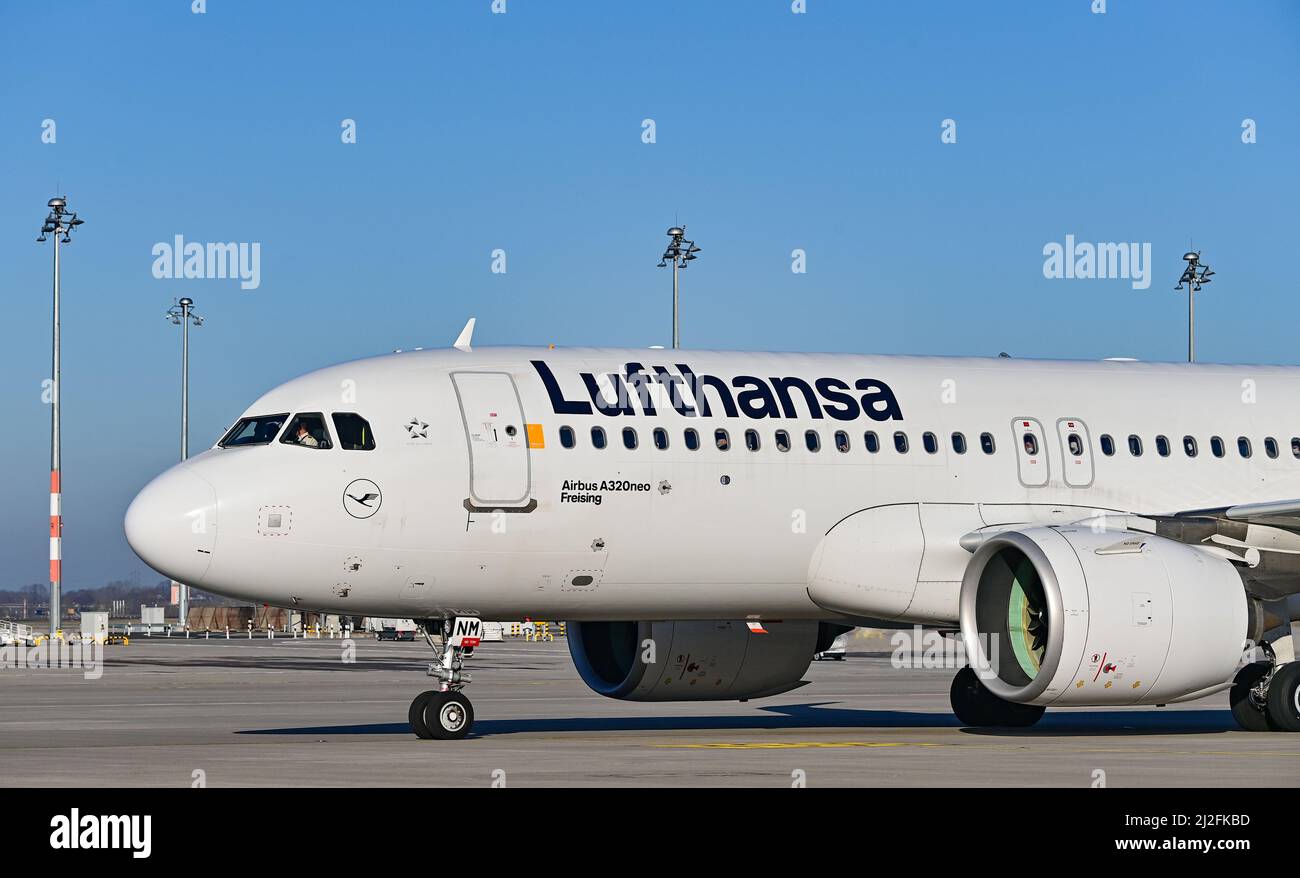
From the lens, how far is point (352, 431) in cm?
2050

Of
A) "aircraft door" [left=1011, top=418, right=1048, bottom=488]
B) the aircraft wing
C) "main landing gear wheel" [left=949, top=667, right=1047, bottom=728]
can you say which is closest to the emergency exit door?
"aircraft door" [left=1011, top=418, right=1048, bottom=488]

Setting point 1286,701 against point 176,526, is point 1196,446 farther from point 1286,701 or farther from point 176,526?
point 176,526

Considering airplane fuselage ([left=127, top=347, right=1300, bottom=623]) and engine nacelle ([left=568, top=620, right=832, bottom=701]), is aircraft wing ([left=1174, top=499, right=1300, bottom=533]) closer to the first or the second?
airplane fuselage ([left=127, top=347, right=1300, bottom=623])

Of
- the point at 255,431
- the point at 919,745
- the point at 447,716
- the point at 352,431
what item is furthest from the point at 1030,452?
the point at 255,431

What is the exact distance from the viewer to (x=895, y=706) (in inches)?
1201

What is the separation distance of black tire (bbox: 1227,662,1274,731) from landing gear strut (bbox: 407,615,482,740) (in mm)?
9413

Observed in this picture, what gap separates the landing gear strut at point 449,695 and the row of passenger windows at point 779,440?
95.3 inches

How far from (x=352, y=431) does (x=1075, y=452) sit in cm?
903
